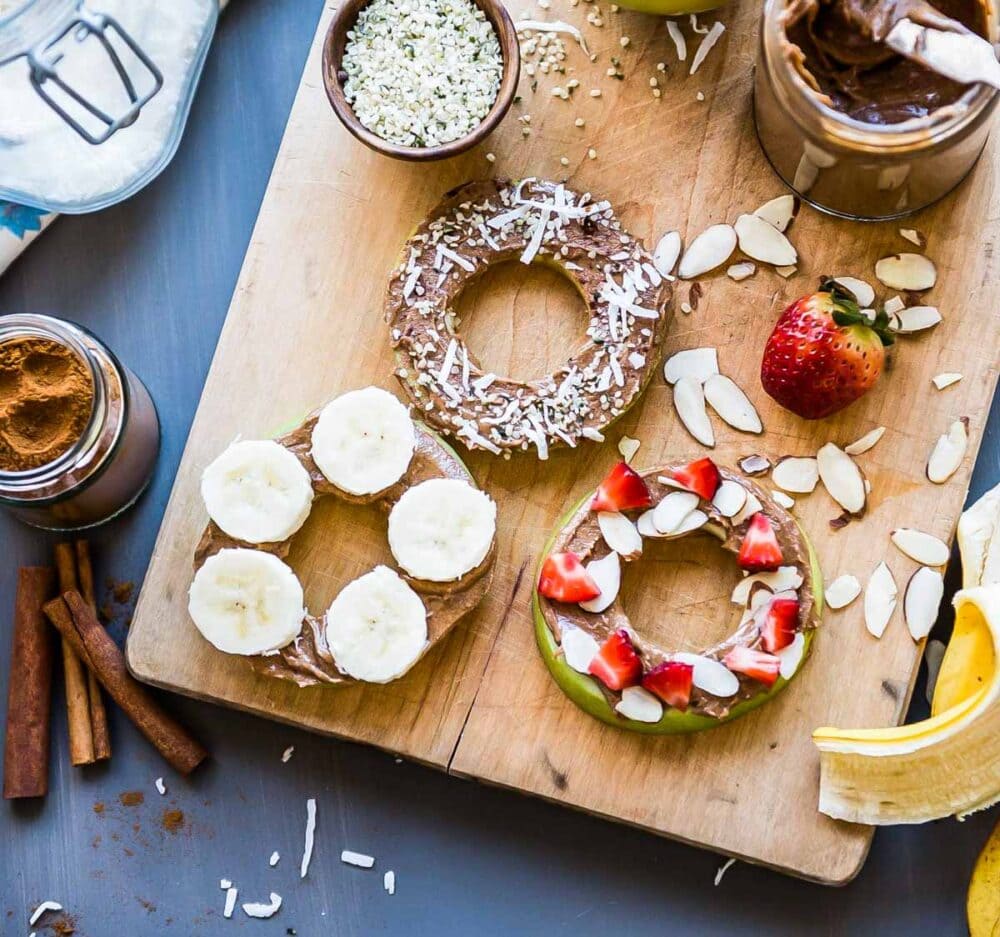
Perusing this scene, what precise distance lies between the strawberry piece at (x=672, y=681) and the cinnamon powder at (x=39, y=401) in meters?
1.17

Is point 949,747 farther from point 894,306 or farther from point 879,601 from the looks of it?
point 894,306

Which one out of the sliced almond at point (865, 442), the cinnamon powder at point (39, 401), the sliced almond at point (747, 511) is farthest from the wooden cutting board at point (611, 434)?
the cinnamon powder at point (39, 401)

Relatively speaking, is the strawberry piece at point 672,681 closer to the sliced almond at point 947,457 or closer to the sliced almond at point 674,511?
the sliced almond at point 674,511

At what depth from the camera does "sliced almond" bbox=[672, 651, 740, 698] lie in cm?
226

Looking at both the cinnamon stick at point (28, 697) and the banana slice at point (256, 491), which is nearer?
the banana slice at point (256, 491)

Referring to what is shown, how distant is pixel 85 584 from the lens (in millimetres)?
2561

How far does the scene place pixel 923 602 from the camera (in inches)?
92.1

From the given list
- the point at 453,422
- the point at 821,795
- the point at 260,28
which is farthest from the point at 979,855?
the point at 260,28

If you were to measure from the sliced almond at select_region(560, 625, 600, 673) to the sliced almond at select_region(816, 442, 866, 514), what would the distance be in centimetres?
56

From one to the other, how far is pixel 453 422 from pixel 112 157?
0.92m

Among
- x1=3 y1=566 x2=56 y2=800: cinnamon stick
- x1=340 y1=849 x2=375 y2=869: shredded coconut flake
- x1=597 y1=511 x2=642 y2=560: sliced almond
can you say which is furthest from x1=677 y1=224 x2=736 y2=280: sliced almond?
x1=3 y1=566 x2=56 y2=800: cinnamon stick

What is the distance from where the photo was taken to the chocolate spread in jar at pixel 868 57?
2098 mm

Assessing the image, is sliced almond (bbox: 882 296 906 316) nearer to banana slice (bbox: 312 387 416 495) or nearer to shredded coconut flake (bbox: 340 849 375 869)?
banana slice (bbox: 312 387 416 495)

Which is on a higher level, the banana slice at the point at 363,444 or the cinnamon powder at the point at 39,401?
the cinnamon powder at the point at 39,401
